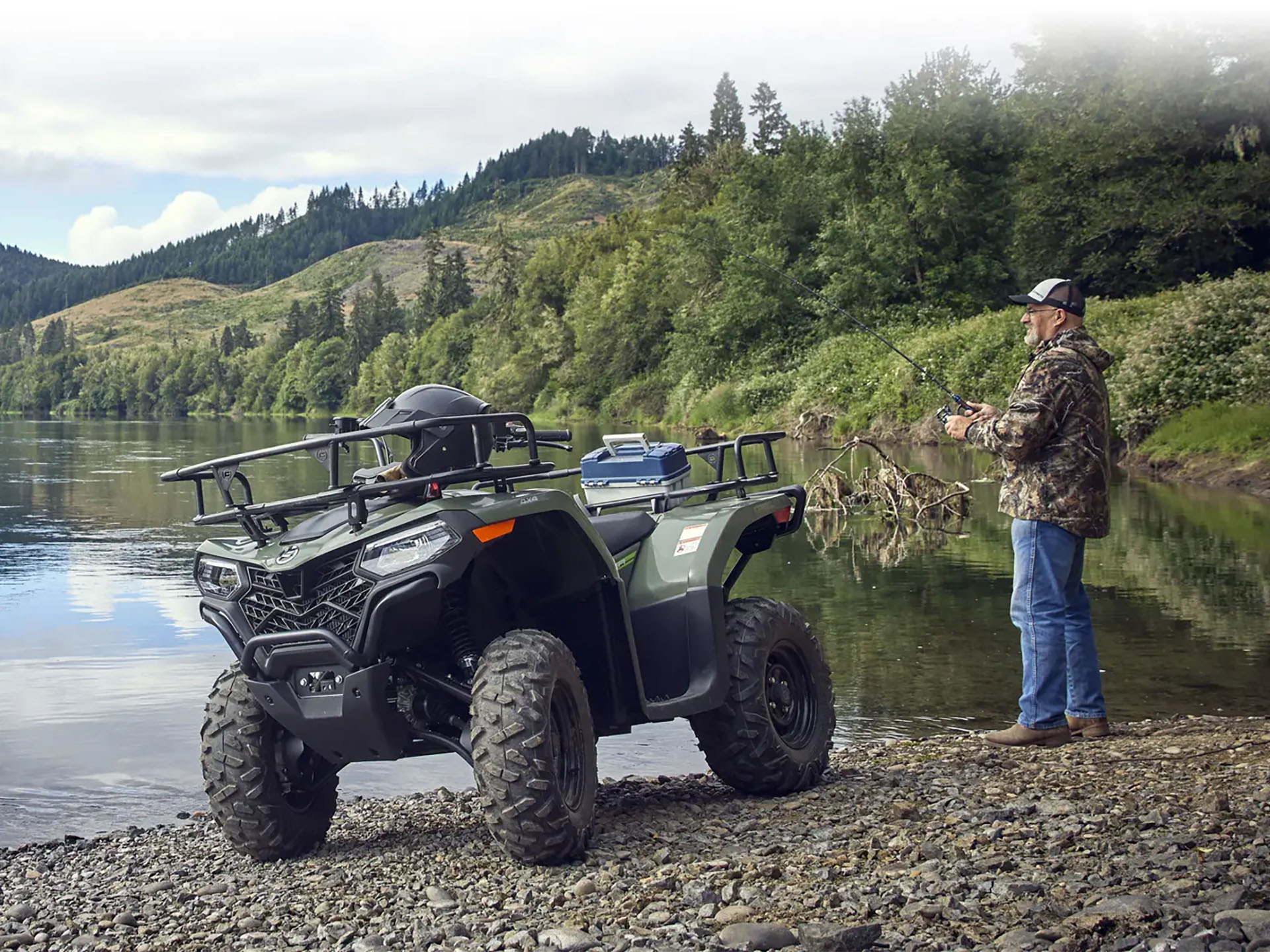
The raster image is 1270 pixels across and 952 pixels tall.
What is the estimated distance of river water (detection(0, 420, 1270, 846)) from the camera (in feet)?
28.7

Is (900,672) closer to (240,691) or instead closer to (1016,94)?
(240,691)

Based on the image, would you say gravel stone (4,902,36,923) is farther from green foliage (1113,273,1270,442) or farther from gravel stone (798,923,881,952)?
green foliage (1113,273,1270,442)

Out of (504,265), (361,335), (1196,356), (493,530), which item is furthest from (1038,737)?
(361,335)

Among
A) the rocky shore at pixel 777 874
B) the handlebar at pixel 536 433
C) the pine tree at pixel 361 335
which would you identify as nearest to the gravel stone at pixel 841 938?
the rocky shore at pixel 777 874

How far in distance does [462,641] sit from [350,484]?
0.79m

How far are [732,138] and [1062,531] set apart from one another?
128 metres

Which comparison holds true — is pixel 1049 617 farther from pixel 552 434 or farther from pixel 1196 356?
pixel 1196 356

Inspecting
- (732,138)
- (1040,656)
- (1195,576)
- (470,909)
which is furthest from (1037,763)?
(732,138)

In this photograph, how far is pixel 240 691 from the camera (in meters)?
5.99

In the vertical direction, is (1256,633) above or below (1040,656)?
below

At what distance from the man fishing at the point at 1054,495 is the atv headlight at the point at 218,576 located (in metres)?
3.80

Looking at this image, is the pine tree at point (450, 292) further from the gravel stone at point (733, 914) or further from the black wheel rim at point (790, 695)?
the gravel stone at point (733, 914)

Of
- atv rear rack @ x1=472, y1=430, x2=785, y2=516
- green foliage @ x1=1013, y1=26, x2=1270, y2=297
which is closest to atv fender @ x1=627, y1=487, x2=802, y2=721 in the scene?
atv rear rack @ x1=472, y1=430, x2=785, y2=516

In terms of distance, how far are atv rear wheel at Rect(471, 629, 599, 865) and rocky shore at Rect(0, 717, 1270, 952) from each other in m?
0.14
